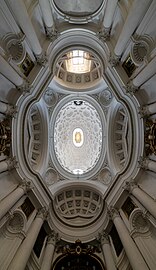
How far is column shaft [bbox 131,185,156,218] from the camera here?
1238 centimetres

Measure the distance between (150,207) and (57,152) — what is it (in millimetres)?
11976

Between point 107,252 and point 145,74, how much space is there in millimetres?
11254

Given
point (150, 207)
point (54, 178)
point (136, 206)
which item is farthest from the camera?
point (54, 178)

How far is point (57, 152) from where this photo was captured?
2295 centimetres

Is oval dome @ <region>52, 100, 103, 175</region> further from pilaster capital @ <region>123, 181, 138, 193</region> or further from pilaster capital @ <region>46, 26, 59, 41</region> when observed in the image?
pilaster capital @ <region>46, 26, 59, 41</region>

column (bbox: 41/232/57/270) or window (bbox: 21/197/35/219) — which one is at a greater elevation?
window (bbox: 21/197/35/219)

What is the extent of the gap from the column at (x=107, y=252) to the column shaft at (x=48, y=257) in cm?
339

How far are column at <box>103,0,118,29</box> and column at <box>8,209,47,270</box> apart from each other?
12433 millimetres

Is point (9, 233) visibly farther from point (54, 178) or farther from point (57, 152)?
point (57, 152)

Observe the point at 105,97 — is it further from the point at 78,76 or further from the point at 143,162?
the point at 143,162

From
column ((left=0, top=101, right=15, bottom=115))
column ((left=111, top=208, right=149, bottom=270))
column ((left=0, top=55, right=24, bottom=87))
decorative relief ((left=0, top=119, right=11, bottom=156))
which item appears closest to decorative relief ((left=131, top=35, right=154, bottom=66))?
column ((left=0, top=55, right=24, bottom=87))

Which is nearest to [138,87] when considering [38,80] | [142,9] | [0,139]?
[142,9]

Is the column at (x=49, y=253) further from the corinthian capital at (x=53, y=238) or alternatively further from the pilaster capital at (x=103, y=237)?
the pilaster capital at (x=103, y=237)

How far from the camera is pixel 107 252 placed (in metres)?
15.9
